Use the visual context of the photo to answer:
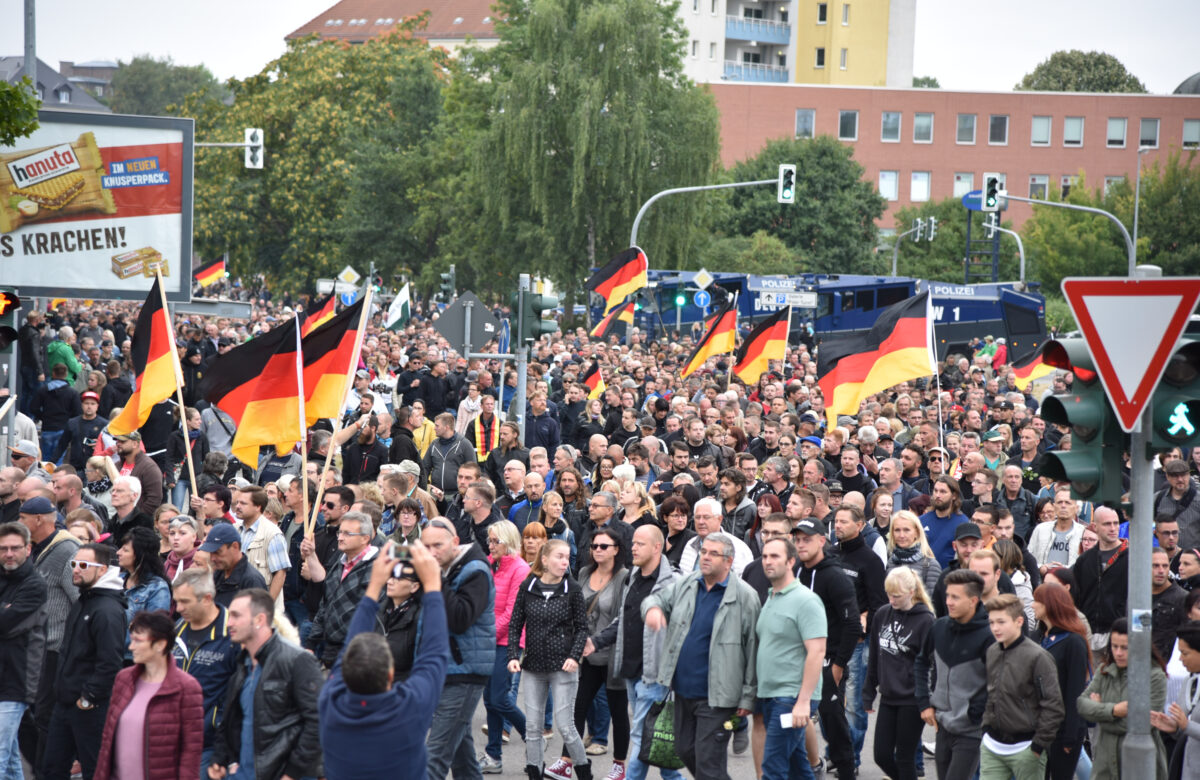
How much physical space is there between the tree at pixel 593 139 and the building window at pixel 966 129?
36478mm

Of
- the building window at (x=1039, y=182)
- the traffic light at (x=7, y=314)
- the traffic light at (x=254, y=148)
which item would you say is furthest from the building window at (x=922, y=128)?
the traffic light at (x=7, y=314)

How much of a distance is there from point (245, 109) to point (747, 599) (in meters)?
58.0

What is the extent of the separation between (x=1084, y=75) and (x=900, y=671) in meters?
96.5

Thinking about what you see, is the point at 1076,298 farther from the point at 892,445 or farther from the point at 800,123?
the point at 800,123

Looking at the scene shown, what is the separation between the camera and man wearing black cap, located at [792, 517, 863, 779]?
28.5 feet

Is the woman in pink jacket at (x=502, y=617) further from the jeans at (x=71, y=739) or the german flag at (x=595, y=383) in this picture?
the german flag at (x=595, y=383)

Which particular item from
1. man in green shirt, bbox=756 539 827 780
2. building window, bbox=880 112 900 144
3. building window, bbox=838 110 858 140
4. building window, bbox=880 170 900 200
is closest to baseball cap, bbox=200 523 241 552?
man in green shirt, bbox=756 539 827 780

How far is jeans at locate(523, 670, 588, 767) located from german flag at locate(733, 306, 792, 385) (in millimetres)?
10438

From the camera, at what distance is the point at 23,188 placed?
1948 cm

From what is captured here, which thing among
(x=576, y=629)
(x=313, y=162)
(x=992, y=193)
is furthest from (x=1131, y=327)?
(x=313, y=162)

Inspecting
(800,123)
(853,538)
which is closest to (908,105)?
(800,123)

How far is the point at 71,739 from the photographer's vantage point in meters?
7.74

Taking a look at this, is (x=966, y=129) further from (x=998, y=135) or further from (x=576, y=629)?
(x=576, y=629)

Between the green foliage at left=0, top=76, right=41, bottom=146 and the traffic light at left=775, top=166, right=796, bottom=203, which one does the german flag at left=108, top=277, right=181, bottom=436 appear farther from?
the traffic light at left=775, top=166, right=796, bottom=203
